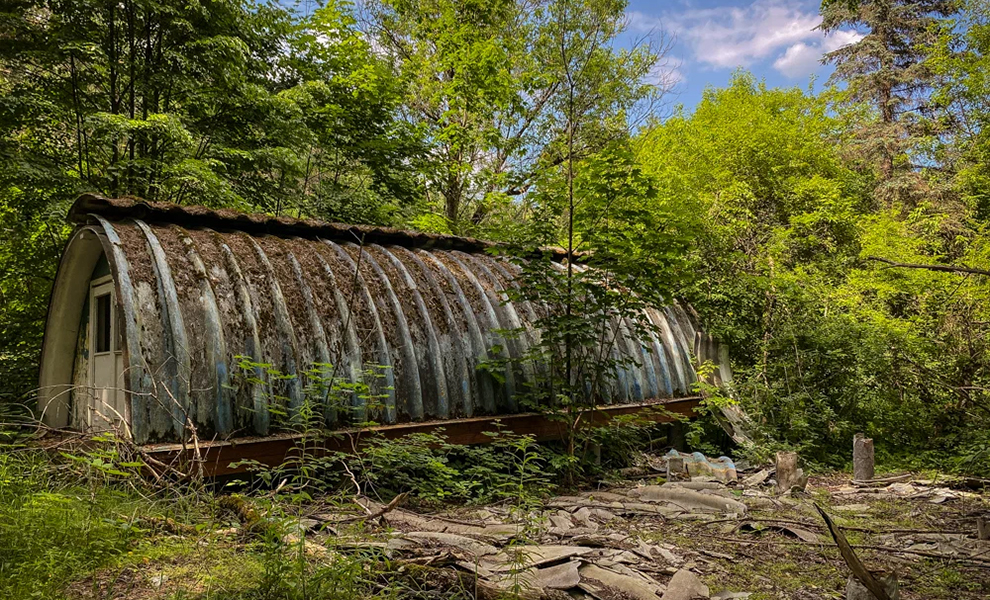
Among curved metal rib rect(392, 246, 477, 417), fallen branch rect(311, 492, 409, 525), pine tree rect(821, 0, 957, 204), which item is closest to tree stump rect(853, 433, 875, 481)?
curved metal rib rect(392, 246, 477, 417)

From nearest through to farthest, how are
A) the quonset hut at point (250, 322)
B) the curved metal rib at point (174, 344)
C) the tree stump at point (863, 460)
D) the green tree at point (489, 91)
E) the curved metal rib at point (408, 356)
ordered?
the curved metal rib at point (174, 344)
the quonset hut at point (250, 322)
the curved metal rib at point (408, 356)
the tree stump at point (863, 460)
the green tree at point (489, 91)

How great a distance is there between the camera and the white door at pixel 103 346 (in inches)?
257

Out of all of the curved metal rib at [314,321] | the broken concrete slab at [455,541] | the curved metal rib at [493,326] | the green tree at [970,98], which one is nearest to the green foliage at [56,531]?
the broken concrete slab at [455,541]

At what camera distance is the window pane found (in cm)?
719

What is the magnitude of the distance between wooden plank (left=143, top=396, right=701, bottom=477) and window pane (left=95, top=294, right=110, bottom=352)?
105 inches

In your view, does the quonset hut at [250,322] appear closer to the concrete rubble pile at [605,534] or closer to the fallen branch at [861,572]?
the concrete rubble pile at [605,534]

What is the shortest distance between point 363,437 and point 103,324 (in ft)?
11.9

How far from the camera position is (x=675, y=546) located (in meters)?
4.97

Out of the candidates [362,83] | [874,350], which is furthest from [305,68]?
[874,350]

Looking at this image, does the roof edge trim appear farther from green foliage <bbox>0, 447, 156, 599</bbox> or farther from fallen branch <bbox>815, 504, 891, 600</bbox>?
fallen branch <bbox>815, 504, 891, 600</bbox>

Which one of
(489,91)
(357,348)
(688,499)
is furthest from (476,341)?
(489,91)

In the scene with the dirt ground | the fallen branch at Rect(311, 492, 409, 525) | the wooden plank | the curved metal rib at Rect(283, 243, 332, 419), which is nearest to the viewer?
the dirt ground

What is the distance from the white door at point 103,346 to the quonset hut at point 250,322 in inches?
1.0

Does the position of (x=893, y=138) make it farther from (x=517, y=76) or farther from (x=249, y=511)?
(x=249, y=511)
